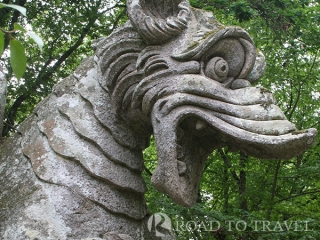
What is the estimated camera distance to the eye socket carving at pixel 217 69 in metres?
2.27

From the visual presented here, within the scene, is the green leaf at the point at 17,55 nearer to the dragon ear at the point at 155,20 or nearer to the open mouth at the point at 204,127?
the open mouth at the point at 204,127

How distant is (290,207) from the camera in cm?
480

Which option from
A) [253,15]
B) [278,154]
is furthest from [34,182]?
[253,15]

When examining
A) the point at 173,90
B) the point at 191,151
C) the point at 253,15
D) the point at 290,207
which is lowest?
the point at 191,151

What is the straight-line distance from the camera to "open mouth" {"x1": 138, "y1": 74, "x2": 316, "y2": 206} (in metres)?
2.02

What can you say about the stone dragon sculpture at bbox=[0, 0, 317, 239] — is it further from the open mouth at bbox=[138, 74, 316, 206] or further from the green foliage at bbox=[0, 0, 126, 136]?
the green foliage at bbox=[0, 0, 126, 136]

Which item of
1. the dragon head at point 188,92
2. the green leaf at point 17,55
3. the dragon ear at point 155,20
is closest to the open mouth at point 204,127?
the dragon head at point 188,92

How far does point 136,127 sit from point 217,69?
0.47m

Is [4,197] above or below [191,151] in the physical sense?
below

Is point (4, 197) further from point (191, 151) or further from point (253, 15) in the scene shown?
point (253, 15)

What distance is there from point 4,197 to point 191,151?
0.85 meters

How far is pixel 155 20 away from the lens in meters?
2.38

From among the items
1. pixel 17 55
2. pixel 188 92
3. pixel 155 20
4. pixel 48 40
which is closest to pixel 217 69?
pixel 188 92

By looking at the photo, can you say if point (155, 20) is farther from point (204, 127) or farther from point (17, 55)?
point (17, 55)
